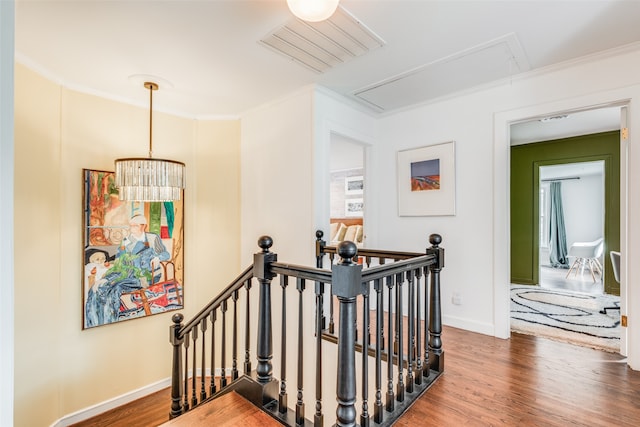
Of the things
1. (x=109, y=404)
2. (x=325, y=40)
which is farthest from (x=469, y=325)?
(x=109, y=404)

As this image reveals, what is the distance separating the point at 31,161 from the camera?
2496 millimetres

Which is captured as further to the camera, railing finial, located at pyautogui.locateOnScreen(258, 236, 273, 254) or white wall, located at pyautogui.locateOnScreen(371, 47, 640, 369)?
white wall, located at pyautogui.locateOnScreen(371, 47, 640, 369)

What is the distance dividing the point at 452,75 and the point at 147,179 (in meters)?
2.76

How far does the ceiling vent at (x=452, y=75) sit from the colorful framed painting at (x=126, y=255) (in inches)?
101

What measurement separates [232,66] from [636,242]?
3403 millimetres

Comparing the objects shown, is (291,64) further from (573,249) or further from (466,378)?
(573,249)

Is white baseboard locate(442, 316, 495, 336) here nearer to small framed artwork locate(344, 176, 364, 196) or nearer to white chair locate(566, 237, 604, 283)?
small framed artwork locate(344, 176, 364, 196)

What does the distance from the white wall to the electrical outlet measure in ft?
0.11

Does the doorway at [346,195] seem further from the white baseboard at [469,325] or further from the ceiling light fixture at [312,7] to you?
the ceiling light fixture at [312,7]

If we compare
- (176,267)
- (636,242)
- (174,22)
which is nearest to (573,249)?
(636,242)

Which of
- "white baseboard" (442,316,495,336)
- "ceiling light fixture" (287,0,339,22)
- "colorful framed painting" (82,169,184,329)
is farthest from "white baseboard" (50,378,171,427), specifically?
"ceiling light fixture" (287,0,339,22)

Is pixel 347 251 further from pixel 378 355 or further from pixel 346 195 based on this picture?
pixel 346 195

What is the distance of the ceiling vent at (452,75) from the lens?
2348mm

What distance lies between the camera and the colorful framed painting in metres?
2.97
